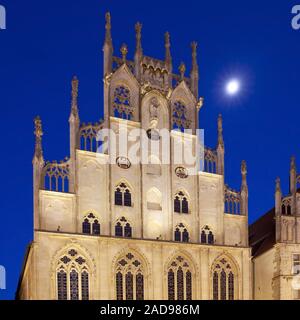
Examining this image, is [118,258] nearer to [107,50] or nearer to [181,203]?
[181,203]

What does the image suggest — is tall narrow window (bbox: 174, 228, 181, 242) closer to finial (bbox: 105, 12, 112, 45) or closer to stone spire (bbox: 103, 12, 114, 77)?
stone spire (bbox: 103, 12, 114, 77)

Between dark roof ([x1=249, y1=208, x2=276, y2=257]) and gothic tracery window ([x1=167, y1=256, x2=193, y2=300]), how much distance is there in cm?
735

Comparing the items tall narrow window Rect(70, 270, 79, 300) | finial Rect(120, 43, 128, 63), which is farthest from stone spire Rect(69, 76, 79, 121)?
tall narrow window Rect(70, 270, 79, 300)

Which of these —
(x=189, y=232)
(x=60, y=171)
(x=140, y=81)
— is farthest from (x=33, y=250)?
(x=140, y=81)

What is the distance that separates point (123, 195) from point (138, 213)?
1588mm

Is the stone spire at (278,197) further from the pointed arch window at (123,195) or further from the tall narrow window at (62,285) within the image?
the tall narrow window at (62,285)

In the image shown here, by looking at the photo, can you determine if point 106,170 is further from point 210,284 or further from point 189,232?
point 210,284

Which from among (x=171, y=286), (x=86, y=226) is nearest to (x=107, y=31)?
(x=86, y=226)

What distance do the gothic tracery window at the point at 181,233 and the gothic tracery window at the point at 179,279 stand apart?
130cm

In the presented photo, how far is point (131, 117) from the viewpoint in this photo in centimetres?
3638

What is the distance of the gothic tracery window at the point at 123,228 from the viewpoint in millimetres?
33938

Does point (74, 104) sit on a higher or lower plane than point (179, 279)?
higher

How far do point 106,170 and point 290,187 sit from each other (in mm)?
14664

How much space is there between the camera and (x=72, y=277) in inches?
1253
